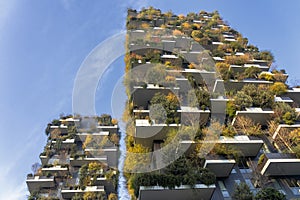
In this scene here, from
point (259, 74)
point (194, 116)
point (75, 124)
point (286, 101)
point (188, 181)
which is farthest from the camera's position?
point (75, 124)

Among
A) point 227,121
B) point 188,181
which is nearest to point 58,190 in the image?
point 188,181

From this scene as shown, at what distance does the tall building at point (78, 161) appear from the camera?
13.2m

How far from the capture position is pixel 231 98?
1284 cm

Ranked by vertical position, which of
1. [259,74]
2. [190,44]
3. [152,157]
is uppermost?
[190,44]

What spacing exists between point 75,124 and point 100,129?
288 centimetres

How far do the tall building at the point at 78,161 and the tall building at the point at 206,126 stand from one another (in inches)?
124

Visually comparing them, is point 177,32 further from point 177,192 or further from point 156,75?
point 177,192

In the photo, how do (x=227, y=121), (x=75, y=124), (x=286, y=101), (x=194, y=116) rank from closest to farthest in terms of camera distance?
(x=194, y=116)
(x=227, y=121)
(x=286, y=101)
(x=75, y=124)

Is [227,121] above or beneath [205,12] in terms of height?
beneath

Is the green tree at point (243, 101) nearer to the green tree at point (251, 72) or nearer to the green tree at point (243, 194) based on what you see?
the green tree at point (251, 72)

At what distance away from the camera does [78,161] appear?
14984mm

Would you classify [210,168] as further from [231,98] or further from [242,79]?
[242,79]

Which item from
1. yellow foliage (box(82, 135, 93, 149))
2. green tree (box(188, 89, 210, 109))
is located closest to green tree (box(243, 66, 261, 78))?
green tree (box(188, 89, 210, 109))

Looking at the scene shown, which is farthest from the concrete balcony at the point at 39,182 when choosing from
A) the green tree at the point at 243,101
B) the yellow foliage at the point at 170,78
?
the green tree at the point at 243,101
